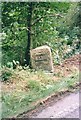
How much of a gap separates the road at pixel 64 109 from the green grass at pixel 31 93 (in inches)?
8.8

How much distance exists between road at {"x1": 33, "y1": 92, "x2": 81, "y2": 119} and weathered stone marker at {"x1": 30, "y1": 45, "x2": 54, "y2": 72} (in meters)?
1.48

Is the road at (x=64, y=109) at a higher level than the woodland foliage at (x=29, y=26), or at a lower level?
lower

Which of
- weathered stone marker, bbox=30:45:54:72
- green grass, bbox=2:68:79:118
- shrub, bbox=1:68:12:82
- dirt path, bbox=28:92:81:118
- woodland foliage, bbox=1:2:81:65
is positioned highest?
woodland foliage, bbox=1:2:81:65

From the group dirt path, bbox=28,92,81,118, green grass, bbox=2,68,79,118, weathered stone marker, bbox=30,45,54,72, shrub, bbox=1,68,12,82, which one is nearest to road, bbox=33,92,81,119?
dirt path, bbox=28,92,81,118

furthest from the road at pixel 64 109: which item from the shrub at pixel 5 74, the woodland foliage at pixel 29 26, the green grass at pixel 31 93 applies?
the woodland foliage at pixel 29 26

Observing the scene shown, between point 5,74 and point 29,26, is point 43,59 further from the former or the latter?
point 5,74

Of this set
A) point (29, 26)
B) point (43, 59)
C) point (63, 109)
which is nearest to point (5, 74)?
point (43, 59)

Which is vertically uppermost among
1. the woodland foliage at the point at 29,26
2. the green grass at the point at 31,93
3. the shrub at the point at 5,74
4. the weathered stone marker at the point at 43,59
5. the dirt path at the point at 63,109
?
the woodland foliage at the point at 29,26

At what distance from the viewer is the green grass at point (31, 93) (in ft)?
13.1

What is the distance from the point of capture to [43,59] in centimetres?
585

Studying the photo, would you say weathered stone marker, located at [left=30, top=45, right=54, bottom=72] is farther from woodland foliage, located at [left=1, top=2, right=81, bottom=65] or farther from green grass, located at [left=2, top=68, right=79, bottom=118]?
green grass, located at [left=2, top=68, right=79, bottom=118]

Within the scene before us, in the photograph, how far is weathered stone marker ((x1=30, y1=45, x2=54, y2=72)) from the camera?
19.1 ft

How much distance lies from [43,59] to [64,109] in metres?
1.93

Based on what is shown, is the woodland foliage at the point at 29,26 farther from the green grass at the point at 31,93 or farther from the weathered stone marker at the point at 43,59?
the green grass at the point at 31,93
